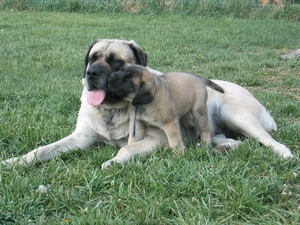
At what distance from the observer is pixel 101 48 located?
3977mm

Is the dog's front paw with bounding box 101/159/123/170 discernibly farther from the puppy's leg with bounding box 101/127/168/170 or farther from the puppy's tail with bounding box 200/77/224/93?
the puppy's tail with bounding box 200/77/224/93

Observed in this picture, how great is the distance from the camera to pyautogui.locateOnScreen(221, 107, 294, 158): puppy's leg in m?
3.97

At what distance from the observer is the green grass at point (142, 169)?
2.70m

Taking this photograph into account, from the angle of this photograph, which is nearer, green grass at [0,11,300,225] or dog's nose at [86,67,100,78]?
green grass at [0,11,300,225]

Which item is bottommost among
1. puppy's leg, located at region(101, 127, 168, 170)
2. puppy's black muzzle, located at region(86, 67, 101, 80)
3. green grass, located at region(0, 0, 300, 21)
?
green grass, located at region(0, 0, 300, 21)

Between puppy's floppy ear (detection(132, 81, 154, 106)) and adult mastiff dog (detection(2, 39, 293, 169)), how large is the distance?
0.94 feet

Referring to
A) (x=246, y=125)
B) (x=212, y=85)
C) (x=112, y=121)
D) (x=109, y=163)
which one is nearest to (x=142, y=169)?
(x=109, y=163)

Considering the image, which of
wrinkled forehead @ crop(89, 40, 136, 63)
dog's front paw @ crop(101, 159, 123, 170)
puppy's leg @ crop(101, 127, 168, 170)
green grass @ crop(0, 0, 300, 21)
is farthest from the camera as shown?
green grass @ crop(0, 0, 300, 21)

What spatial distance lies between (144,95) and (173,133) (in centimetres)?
38

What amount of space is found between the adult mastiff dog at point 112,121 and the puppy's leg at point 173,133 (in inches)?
6.1

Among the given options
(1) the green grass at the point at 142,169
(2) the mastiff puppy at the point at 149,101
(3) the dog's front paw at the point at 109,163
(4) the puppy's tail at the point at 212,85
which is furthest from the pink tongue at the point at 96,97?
(4) the puppy's tail at the point at 212,85

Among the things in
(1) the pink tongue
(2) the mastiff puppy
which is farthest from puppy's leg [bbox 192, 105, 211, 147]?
(1) the pink tongue

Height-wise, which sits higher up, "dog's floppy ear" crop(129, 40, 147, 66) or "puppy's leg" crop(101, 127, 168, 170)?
"dog's floppy ear" crop(129, 40, 147, 66)

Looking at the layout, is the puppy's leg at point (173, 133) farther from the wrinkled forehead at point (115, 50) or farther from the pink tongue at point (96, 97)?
the wrinkled forehead at point (115, 50)
